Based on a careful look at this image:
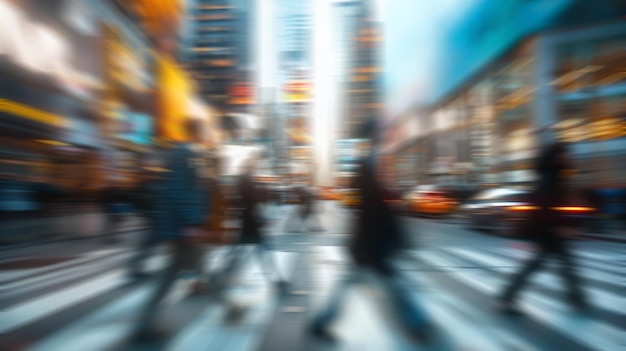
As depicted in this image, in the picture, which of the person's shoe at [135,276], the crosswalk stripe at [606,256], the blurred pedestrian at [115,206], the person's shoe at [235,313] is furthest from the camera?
the blurred pedestrian at [115,206]

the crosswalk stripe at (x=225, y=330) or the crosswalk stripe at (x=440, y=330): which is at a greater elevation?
the crosswalk stripe at (x=225, y=330)

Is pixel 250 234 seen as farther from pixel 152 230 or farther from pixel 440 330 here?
pixel 440 330

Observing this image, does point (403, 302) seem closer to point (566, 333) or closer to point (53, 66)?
point (566, 333)

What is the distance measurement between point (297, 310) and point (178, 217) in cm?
153

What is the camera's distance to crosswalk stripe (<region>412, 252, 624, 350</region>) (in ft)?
12.5

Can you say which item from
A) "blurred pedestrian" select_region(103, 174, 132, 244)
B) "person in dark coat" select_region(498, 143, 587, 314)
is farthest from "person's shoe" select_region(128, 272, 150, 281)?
"blurred pedestrian" select_region(103, 174, 132, 244)

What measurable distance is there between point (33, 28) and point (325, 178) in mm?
37091

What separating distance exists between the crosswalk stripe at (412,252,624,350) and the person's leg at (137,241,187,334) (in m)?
3.10

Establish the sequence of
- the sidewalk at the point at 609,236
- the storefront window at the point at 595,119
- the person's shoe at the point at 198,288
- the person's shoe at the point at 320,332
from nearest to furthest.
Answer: the person's shoe at the point at 320,332, the person's shoe at the point at 198,288, the sidewalk at the point at 609,236, the storefront window at the point at 595,119

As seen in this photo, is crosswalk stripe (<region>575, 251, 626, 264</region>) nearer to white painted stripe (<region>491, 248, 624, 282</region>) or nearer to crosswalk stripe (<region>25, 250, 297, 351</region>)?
white painted stripe (<region>491, 248, 624, 282</region>)

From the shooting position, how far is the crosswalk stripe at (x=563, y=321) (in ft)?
12.5

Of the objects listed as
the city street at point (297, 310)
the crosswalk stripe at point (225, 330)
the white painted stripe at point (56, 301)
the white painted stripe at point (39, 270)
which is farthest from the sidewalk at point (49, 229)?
the crosswalk stripe at point (225, 330)

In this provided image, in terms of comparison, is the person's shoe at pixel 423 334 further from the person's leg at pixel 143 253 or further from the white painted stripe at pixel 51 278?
the white painted stripe at pixel 51 278

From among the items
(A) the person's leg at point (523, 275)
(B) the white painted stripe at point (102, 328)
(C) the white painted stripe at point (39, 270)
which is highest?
(A) the person's leg at point (523, 275)
